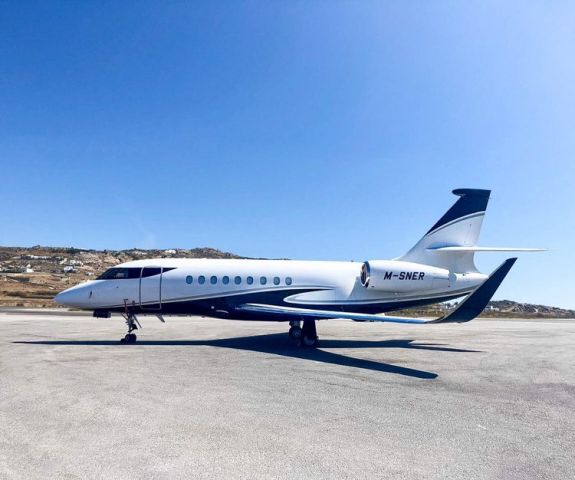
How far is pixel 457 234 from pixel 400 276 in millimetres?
3793

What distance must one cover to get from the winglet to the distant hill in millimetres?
33891

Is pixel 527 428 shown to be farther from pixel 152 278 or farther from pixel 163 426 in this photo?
pixel 152 278

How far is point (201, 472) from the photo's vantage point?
4.98 metres

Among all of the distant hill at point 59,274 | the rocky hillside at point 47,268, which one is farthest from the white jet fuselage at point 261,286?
the rocky hillside at point 47,268

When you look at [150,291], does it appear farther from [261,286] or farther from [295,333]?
[295,333]

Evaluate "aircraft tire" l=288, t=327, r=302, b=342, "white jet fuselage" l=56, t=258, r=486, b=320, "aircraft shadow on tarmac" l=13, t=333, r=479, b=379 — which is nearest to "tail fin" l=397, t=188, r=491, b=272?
"white jet fuselage" l=56, t=258, r=486, b=320

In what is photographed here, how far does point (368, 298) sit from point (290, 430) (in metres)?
13.2

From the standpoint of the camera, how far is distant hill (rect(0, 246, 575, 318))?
2120 inches

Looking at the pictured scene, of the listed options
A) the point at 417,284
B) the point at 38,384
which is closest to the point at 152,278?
the point at 38,384

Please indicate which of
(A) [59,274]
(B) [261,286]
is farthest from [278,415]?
(A) [59,274]

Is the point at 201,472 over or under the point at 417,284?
under

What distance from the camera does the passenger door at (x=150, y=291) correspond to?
17891mm

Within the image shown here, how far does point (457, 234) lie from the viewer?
66.1 feet

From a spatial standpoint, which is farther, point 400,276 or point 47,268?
point 47,268
